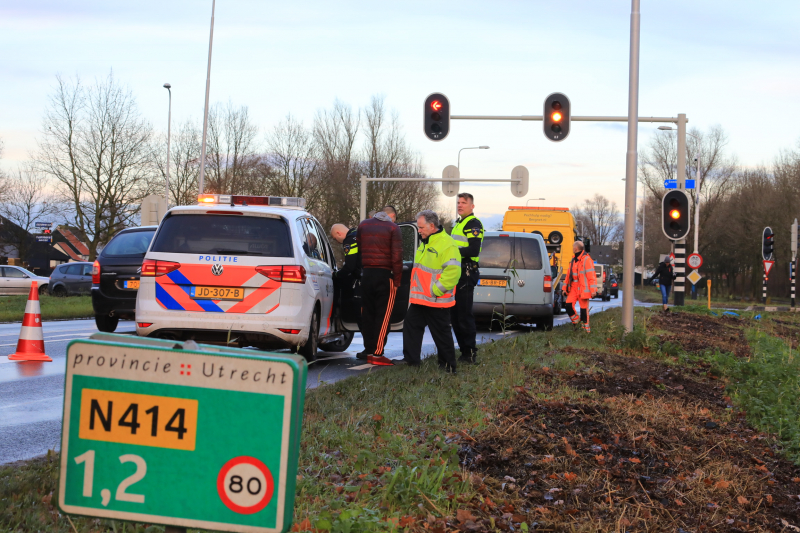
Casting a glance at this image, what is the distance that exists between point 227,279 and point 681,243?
14252 millimetres

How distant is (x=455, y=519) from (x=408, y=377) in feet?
13.6

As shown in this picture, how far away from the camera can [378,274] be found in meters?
9.61

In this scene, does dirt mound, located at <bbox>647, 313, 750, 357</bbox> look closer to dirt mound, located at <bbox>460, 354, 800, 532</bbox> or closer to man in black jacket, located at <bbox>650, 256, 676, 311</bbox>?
dirt mound, located at <bbox>460, 354, 800, 532</bbox>

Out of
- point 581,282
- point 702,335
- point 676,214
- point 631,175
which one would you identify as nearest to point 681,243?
point 702,335

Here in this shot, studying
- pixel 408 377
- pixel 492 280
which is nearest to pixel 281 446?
pixel 408 377

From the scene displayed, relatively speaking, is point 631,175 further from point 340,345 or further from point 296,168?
point 296,168

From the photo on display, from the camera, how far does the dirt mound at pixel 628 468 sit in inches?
152

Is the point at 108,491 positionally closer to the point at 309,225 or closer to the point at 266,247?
the point at 266,247

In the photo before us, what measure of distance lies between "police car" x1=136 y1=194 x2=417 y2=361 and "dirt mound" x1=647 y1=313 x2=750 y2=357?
5699 mm

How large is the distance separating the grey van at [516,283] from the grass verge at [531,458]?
320 inches

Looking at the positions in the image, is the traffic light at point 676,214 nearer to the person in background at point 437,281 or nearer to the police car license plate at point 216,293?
the person in background at point 437,281

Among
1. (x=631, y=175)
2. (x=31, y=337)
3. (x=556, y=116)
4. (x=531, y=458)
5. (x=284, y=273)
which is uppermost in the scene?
(x=556, y=116)

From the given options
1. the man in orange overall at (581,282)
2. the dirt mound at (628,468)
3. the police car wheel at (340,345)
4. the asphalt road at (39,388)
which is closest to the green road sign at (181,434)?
the asphalt road at (39,388)

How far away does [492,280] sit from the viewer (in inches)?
644
